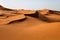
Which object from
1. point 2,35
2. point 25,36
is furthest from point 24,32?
point 2,35

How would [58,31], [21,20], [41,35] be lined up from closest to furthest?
[41,35], [58,31], [21,20]

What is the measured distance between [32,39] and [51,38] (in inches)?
14.8

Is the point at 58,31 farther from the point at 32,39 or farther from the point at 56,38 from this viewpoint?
the point at 32,39

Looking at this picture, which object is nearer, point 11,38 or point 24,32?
point 11,38

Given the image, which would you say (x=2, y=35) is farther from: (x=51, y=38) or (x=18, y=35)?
(x=51, y=38)

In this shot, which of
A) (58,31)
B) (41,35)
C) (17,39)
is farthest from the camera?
(58,31)

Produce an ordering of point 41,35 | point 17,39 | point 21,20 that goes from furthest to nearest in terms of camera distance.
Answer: point 21,20 → point 41,35 → point 17,39

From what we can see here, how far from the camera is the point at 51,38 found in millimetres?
3074

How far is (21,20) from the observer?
4918 mm

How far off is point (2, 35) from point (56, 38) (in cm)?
106

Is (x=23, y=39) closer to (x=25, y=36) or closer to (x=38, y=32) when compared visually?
(x=25, y=36)

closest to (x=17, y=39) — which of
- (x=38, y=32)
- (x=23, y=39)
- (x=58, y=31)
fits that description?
(x=23, y=39)

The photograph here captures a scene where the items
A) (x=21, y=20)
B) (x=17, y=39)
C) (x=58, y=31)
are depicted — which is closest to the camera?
(x=17, y=39)

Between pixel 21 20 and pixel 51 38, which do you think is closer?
pixel 51 38
